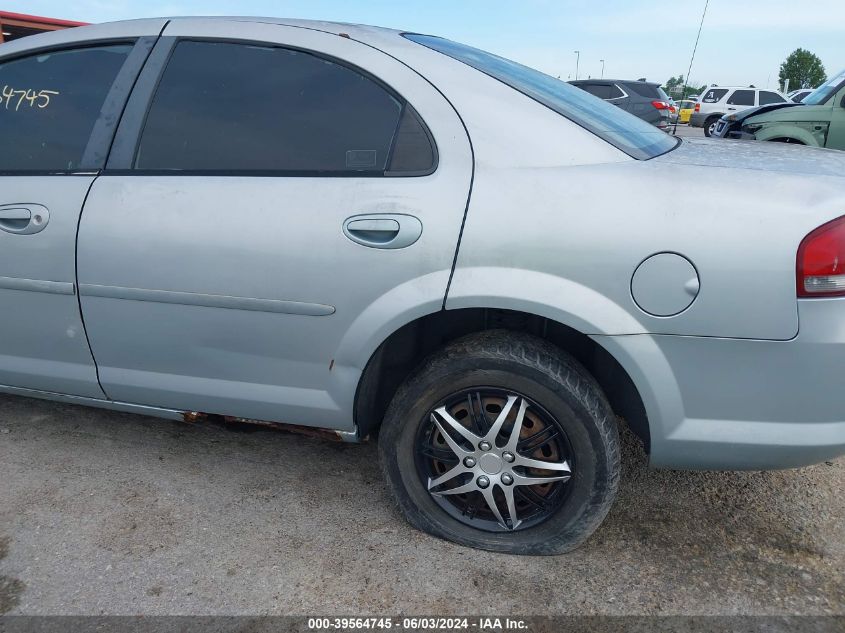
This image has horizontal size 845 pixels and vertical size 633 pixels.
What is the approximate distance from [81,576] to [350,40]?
1.98 meters

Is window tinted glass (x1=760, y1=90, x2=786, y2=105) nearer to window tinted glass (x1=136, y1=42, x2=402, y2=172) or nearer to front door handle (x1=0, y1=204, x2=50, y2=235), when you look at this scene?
window tinted glass (x1=136, y1=42, x2=402, y2=172)

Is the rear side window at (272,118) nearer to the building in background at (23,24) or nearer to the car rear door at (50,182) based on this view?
the car rear door at (50,182)

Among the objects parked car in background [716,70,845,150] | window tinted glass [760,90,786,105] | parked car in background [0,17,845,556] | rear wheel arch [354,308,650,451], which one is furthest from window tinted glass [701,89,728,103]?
rear wheel arch [354,308,650,451]

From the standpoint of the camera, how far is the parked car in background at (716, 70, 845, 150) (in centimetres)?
818

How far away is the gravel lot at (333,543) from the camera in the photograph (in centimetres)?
205

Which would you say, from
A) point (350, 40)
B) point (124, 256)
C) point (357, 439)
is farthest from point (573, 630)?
point (350, 40)

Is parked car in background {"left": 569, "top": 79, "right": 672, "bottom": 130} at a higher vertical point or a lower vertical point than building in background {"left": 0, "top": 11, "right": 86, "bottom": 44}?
lower

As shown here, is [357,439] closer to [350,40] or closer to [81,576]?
[81,576]

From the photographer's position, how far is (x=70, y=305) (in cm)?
239

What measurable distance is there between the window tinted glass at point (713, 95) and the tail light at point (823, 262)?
2217cm

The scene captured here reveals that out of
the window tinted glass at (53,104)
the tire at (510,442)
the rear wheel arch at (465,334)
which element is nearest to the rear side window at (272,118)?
the window tinted glass at (53,104)

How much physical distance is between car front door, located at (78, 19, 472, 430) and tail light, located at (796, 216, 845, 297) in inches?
37.2

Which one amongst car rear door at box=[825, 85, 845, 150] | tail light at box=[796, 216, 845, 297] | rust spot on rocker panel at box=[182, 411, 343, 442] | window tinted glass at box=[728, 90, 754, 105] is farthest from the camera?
window tinted glass at box=[728, 90, 754, 105]

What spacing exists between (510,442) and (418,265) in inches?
24.8
